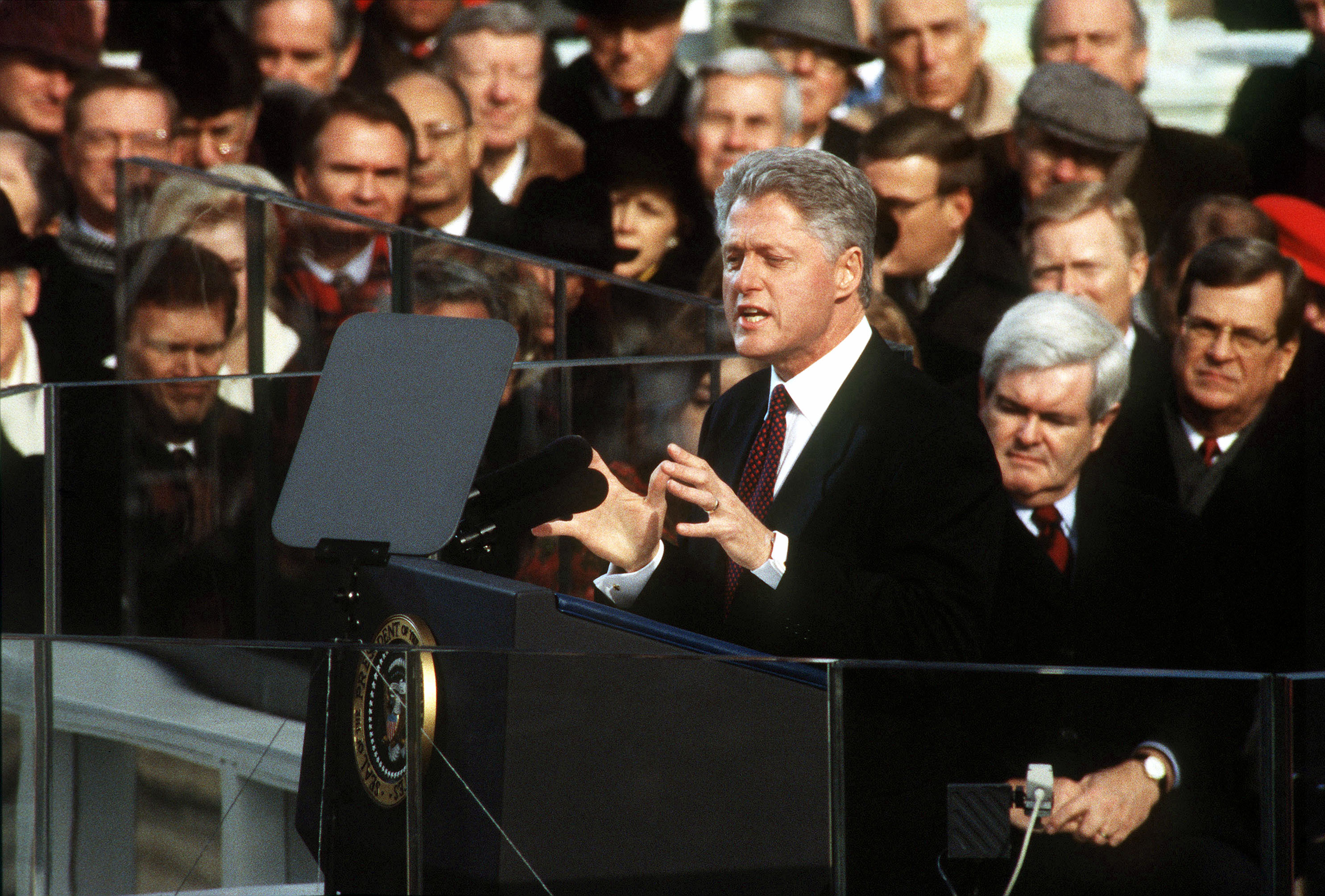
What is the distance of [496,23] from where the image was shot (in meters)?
4.44

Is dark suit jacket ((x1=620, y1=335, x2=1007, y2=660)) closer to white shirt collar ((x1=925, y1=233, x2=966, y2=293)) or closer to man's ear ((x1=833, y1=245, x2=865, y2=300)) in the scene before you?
man's ear ((x1=833, y1=245, x2=865, y2=300))

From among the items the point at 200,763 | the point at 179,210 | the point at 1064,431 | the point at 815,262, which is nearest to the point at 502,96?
the point at 179,210

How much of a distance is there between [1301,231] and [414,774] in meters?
3.28

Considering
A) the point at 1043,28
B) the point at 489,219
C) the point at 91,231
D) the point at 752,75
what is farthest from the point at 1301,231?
the point at 91,231

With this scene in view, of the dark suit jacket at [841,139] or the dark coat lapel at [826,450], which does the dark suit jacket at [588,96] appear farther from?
the dark coat lapel at [826,450]

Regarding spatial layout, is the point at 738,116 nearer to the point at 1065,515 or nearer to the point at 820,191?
the point at 1065,515

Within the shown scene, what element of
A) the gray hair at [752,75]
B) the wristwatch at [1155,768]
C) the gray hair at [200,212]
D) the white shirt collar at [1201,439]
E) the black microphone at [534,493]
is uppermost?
the gray hair at [752,75]

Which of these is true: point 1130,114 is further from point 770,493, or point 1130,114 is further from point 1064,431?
point 770,493

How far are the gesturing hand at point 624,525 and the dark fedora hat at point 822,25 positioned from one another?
121 inches

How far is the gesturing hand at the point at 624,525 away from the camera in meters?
1.72

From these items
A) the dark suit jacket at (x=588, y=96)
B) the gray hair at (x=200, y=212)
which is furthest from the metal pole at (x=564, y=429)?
the dark suit jacket at (x=588, y=96)

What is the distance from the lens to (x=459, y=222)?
13.8 ft

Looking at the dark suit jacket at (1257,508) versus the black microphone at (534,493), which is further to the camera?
the dark suit jacket at (1257,508)

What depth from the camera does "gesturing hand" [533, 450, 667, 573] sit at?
1.72 m
